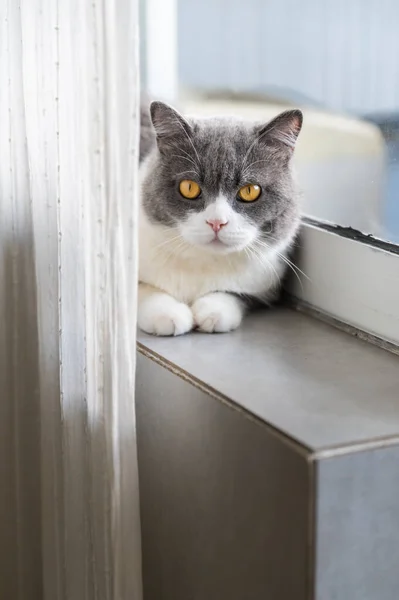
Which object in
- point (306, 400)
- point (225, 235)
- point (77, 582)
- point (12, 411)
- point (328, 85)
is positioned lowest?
point (77, 582)

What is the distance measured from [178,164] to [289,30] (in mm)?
384

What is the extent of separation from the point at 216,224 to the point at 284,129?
168mm

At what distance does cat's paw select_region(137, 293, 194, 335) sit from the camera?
124cm

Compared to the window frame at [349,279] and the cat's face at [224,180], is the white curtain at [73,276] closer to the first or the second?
the cat's face at [224,180]

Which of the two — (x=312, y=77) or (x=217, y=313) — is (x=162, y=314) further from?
(x=312, y=77)

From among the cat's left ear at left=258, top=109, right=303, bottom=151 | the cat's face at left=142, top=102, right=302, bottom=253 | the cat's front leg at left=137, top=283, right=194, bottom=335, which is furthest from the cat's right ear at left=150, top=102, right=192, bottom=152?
the cat's front leg at left=137, top=283, right=194, bottom=335

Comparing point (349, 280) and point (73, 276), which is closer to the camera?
point (73, 276)

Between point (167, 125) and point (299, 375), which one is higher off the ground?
point (167, 125)

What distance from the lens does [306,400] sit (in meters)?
1.00

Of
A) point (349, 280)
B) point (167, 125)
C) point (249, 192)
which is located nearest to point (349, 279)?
point (349, 280)

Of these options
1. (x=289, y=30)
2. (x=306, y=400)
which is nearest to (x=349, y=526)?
(x=306, y=400)

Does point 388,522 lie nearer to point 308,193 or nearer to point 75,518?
point 75,518

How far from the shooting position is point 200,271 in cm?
133

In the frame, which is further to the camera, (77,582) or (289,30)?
(289,30)
